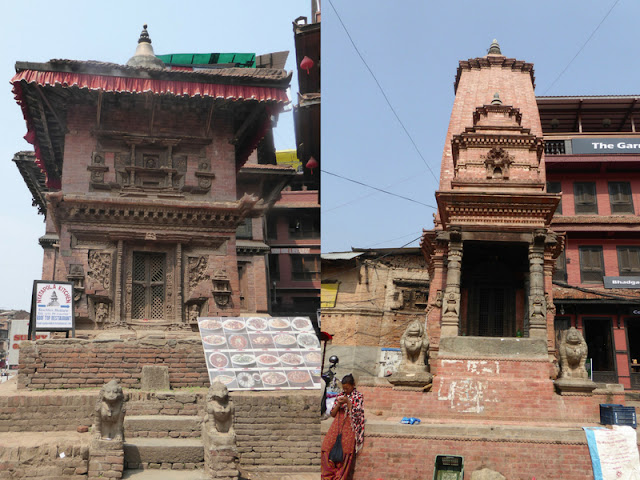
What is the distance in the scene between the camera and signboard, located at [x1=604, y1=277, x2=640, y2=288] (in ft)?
71.9

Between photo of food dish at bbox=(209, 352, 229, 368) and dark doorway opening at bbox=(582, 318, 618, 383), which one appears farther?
dark doorway opening at bbox=(582, 318, 618, 383)

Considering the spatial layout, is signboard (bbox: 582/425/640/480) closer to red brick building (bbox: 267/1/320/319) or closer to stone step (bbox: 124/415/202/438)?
stone step (bbox: 124/415/202/438)

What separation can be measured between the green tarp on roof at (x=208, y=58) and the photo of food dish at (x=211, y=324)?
12.8 m

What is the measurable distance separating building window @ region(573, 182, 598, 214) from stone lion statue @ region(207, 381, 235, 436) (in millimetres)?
15764

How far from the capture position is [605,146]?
23078 mm

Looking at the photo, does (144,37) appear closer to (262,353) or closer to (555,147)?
(262,353)

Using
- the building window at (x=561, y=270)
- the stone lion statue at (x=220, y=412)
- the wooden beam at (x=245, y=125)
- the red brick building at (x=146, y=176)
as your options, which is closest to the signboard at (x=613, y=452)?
the stone lion statue at (x=220, y=412)

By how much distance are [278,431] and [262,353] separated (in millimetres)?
1557

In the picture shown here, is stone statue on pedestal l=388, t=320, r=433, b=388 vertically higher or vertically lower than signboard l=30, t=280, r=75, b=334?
lower

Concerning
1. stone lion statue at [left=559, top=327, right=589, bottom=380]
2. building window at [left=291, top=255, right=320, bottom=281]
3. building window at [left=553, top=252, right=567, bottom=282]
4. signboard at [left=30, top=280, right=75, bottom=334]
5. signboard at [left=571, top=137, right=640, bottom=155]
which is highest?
signboard at [left=571, top=137, right=640, bottom=155]

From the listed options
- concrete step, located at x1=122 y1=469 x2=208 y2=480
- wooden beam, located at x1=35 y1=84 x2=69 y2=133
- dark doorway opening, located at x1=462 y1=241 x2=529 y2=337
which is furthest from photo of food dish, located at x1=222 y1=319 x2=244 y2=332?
wooden beam, located at x1=35 y1=84 x2=69 y2=133

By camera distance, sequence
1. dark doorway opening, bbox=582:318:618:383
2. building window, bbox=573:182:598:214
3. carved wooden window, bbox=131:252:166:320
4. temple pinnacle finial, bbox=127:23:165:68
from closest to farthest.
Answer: carved wooden window, bbox=131:252:166:320 → temple pinnacle finial, bbox=127:23:165:68 → dark doorway opening, bbox=582:318:618:383 → building window, bbox=573:182:598:214

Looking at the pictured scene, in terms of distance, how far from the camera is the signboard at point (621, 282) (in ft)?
71.9

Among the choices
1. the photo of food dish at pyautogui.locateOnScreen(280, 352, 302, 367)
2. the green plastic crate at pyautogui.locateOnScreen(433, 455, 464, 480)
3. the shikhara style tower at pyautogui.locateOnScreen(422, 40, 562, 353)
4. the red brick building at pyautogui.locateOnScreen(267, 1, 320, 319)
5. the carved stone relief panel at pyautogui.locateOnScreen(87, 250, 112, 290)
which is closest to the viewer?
the green plastic crate at pyautogui.locateOnScreen(433, 455, 464, 480)
